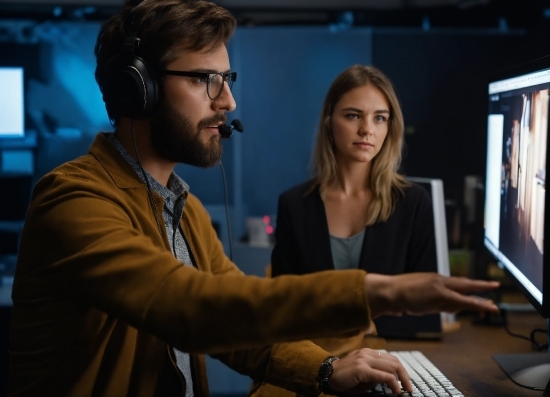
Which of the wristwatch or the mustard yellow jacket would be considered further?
the wristwatch

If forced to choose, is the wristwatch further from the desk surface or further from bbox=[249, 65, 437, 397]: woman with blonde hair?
bbox=[249, 65, 437, 397]: woman with blonde hair

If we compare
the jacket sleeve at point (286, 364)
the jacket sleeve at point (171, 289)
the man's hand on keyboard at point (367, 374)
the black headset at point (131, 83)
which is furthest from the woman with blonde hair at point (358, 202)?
the jacket sleeve at point (171, 289)

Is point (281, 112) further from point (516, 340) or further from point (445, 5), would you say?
point (516, 340)

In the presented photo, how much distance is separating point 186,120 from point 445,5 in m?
2.22

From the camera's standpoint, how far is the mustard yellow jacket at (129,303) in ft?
2.68

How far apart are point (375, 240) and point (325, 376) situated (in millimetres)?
678

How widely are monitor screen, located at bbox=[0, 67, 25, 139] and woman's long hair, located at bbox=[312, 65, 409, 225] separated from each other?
1.73 metres

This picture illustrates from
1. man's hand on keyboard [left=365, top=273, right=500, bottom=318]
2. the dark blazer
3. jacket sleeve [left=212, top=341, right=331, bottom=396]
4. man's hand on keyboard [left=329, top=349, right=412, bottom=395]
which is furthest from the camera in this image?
the dark blazer

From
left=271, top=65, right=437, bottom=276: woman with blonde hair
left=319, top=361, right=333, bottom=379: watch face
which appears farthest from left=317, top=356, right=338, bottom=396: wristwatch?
left=271, top=65, right=437, bottom=276: woman with blonde hair

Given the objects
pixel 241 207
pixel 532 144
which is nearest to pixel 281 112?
pixel 241 207

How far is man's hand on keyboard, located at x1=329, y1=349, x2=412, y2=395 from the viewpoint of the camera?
1.05 m

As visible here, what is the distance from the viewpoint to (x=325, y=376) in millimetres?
1141

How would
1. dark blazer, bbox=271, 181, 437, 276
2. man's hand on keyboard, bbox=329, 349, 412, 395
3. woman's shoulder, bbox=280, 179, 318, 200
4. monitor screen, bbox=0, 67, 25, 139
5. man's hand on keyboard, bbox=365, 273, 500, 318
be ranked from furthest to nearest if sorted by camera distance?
1. monitor screen, bbox=0, 67, 25, 139
2. woman's shoulder, bbox=280, 179, 318, 200
3. dark blazer, bbox=271, 181, 437, 276
4. man's hand on keyboard, bbox=329, 349, 412, 395
5. man's hand on keyboard, bbox=365, 273, 500, 318

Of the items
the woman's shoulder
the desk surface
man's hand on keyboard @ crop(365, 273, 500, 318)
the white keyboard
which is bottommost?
the desk surface
